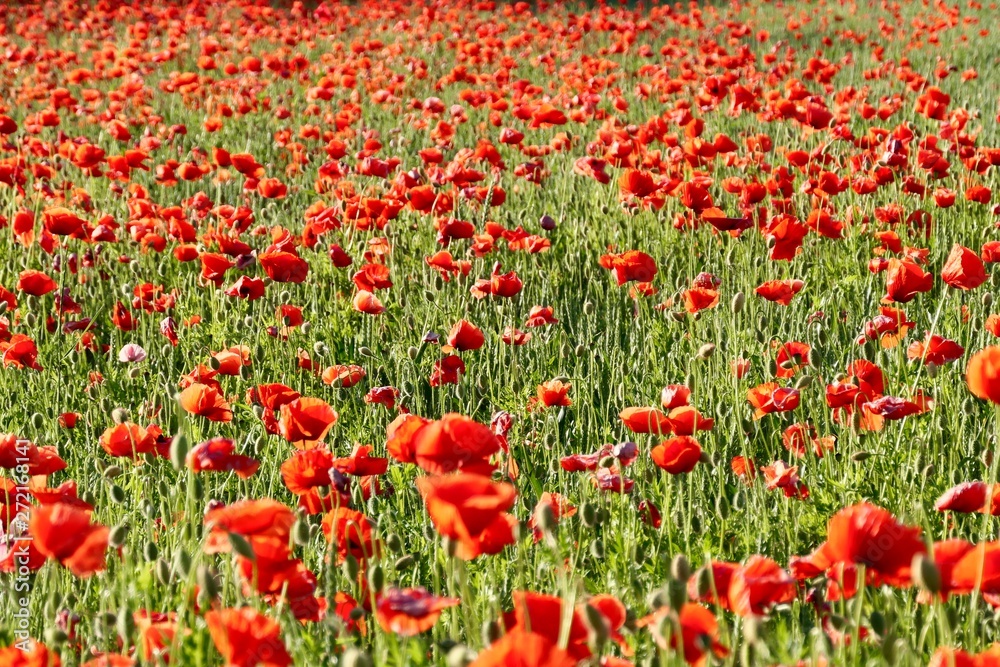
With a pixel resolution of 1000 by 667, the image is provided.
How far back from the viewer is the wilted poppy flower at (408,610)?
129cm

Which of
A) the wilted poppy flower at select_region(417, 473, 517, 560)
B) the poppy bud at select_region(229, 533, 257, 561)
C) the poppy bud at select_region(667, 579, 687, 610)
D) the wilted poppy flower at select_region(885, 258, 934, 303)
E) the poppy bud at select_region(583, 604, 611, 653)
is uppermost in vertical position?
the wilted poppy flower at select_region(417, 473, 517, 560)

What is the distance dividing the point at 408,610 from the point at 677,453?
70 centimetres

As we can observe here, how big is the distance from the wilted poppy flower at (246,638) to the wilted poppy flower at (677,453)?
0.80 m

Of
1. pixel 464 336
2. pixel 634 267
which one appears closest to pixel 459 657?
pixel 464 336

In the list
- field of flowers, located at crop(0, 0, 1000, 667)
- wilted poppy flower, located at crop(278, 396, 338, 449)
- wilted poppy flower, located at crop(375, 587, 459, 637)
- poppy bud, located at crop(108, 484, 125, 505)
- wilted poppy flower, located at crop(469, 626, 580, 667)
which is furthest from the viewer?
poppy bud, located at crop(108, 484, 125, 505)

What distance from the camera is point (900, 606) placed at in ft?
6.02

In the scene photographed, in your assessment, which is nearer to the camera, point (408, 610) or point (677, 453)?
point (408, 610)

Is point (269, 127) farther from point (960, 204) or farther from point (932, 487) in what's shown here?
point (932, 487)

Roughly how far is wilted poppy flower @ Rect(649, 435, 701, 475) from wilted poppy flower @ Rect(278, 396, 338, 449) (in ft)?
1.80

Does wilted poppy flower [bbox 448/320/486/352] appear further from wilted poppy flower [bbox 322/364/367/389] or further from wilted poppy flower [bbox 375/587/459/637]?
wilted poppy flower [bbox 375/587/459/637]

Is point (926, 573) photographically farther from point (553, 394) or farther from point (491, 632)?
point (553, 394)

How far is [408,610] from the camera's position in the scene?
1.28 m

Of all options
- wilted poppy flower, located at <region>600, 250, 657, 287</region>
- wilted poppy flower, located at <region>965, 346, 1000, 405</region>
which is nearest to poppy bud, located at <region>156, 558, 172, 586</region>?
wilted poppy flower, located at <region>965, 346, 1000, 405</region>

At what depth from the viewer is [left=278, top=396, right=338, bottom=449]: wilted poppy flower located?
1826 mm
